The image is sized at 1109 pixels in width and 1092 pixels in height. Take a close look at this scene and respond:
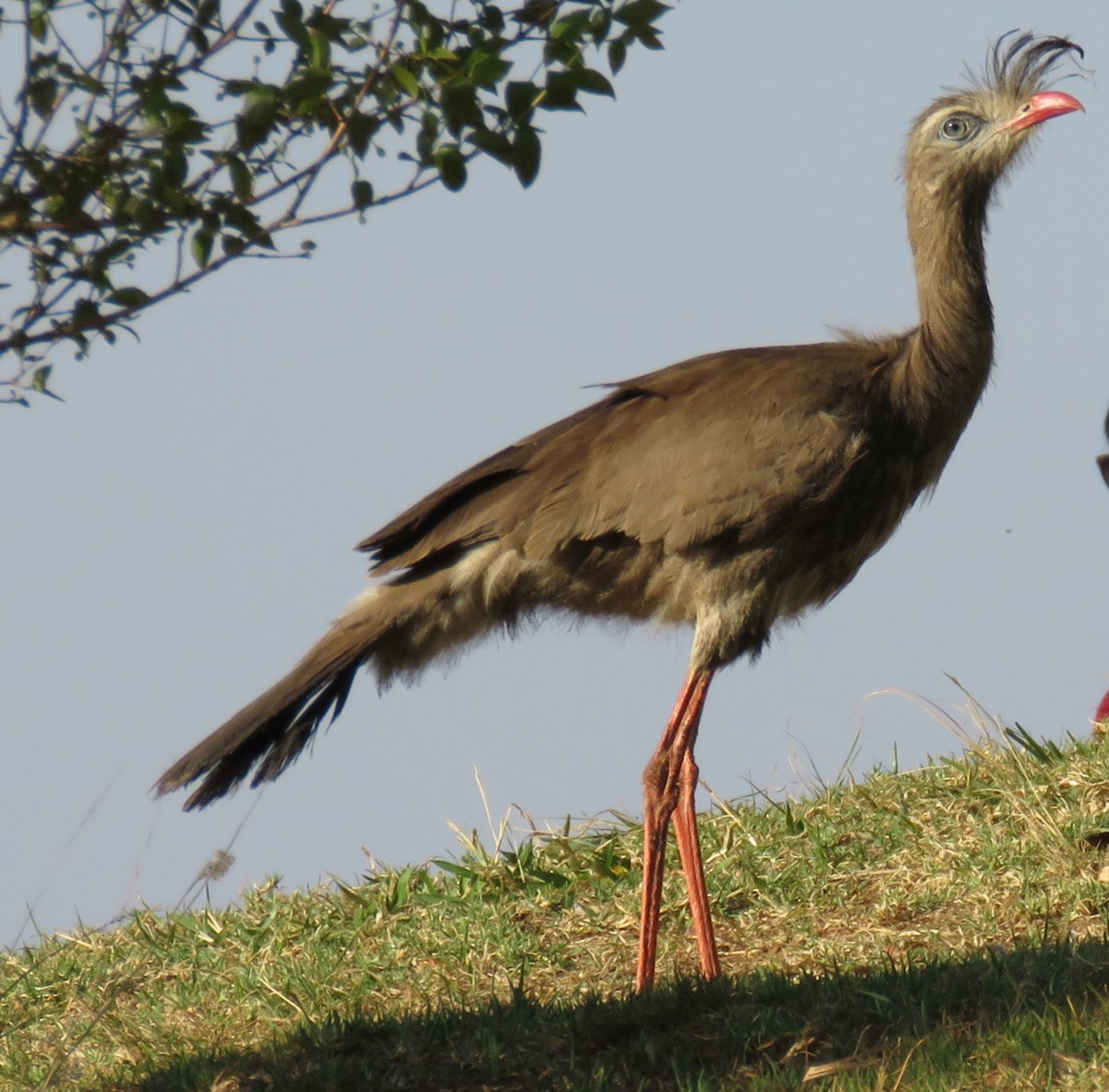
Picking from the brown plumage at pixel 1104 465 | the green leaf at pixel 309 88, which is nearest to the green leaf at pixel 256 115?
the green leaf at pixel 309 88

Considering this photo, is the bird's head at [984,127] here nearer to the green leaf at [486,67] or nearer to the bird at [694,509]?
the bird at [694,509]

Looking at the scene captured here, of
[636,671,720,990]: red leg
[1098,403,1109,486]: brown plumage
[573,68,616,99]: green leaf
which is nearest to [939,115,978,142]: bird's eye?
[1098,403,1109,486]: brown plumage

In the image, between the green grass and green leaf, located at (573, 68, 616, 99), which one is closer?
green leaf, located at (573, 68, 616, 99)

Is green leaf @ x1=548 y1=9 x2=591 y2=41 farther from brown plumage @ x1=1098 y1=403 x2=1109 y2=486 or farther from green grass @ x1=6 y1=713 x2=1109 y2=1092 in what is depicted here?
brown plumage @ x1=1098 y1=403 x2=1109 y2=486

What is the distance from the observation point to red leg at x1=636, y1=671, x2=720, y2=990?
4.16m

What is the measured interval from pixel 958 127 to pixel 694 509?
1.56 meters

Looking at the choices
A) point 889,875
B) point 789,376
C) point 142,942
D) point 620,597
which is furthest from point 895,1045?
point 142,942

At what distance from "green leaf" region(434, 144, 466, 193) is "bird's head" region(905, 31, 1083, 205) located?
7.62 ft

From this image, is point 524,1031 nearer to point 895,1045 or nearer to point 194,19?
point 895,1045

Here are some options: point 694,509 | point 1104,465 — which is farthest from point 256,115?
point 1104,465

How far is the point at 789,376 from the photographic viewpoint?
14.8 ft

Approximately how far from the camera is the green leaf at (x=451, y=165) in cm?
296

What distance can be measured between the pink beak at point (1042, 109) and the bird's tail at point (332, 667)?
2.14m

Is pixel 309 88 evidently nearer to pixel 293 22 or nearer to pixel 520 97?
pixel 293 22
